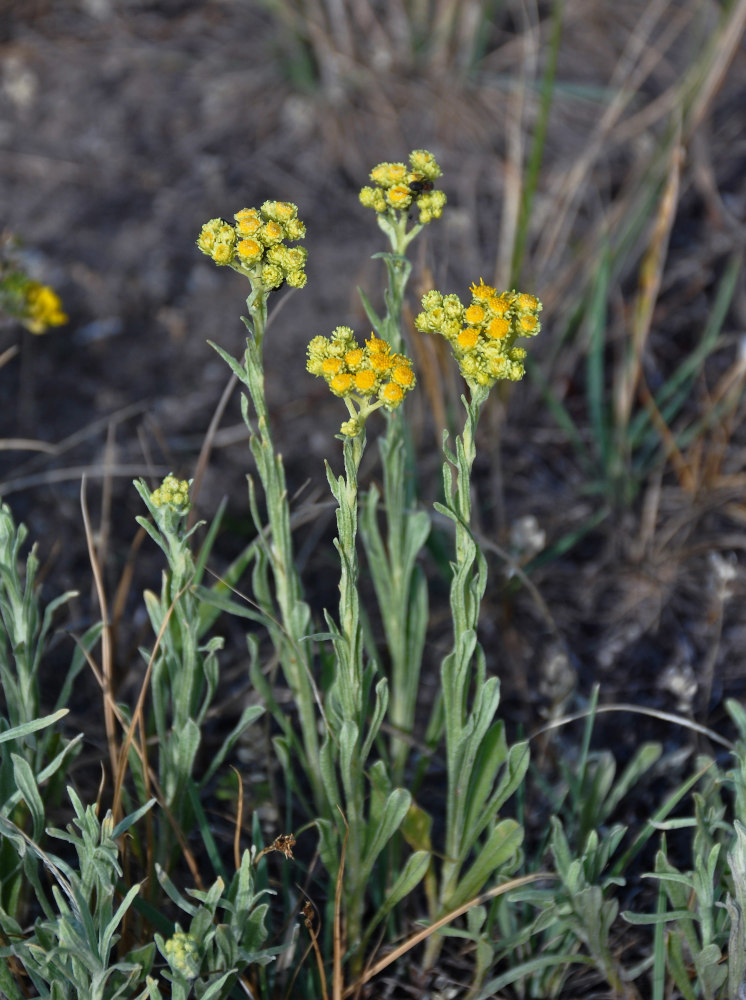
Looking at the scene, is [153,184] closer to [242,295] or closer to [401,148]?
[242,295]

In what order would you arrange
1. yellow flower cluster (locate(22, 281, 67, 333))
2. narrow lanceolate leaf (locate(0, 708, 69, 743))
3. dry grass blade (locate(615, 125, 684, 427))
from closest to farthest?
narrow lanceolate leaf (locate(0, 708, 69, 743)) → yellow flower cluster (locate(22, 281, 67, 333)) → dry grass blade (locate(615, 125, 684, 427))

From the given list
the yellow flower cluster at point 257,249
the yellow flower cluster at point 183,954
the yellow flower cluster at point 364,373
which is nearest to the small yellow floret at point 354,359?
the yellow flower cluster at point 364,373

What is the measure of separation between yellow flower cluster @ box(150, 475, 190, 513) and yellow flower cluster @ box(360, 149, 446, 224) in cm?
42

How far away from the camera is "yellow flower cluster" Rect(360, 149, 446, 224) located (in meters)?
1.17

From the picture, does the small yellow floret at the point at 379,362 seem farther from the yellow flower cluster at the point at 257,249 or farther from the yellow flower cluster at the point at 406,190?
the yellow flower cluster at the point at 406,190

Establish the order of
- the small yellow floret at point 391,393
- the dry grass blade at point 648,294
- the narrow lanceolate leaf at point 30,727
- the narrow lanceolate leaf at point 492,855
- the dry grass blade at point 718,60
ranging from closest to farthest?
the small yellow floret at point 391,393 → the narrow lanceolate leaf at point 30,727 → the narrow lanceolate leaf at point 492,855 → the dry grass blade at point 648,294 → the dry grass blade at point 718,60

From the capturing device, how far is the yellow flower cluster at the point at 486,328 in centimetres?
105

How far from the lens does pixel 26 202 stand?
288 cm

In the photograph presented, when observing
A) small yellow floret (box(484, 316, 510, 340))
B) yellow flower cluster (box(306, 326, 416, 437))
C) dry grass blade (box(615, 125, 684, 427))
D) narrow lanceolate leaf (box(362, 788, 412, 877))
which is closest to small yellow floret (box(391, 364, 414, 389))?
yellow flower cluster (box(306, 326, 416, 437))

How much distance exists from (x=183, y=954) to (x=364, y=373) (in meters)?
0.68

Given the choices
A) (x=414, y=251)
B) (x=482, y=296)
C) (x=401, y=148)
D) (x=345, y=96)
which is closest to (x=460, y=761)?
(x=482, y=296)

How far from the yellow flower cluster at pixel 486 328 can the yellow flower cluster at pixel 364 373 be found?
0.22 feet

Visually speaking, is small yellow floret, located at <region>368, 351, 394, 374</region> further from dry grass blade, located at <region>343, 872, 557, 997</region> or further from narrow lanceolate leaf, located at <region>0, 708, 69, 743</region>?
dry grass blade, located at <region>343, 872, 557, 997</region>

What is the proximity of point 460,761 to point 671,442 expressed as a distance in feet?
3.72
